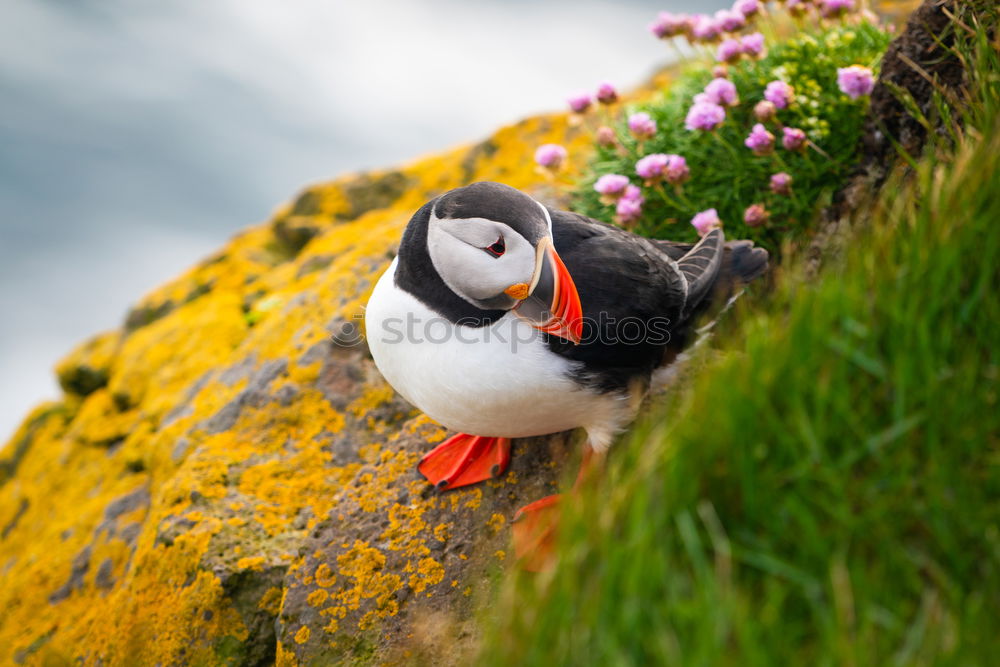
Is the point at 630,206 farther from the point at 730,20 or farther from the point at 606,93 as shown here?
the point at 730,20

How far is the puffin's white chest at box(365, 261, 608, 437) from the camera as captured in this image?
288 centimetres

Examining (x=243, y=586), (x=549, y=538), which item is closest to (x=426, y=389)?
(x=549, y=538)

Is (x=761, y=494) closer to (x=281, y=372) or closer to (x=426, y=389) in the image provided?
(x=426, y=389)

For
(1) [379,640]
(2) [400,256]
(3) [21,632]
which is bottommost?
(3) [21,632]

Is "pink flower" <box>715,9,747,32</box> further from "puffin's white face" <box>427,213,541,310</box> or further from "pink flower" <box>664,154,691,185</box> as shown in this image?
"puffin's white face" <box>427,213,541,310</box>

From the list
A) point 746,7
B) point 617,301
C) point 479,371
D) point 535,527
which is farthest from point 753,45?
point 535,527

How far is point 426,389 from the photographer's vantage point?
10.00 ft

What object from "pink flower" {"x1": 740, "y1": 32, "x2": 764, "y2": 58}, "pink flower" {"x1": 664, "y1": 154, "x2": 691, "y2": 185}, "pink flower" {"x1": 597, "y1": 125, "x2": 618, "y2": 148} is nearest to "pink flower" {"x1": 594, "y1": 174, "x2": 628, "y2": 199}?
"pink flower" {"x1": 664, "y1": 154, "x2": 691, "y2": 185}

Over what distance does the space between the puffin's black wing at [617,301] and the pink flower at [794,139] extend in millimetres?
1322

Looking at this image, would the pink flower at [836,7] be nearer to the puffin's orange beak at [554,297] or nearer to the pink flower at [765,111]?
the pink flower at [765,111]

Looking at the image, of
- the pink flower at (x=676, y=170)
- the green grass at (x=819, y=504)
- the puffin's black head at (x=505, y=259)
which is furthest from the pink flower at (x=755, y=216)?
the green grass at (x=819, y=504)

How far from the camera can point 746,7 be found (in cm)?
493

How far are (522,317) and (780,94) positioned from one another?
103 inches

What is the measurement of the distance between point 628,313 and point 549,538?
3.30 feet
